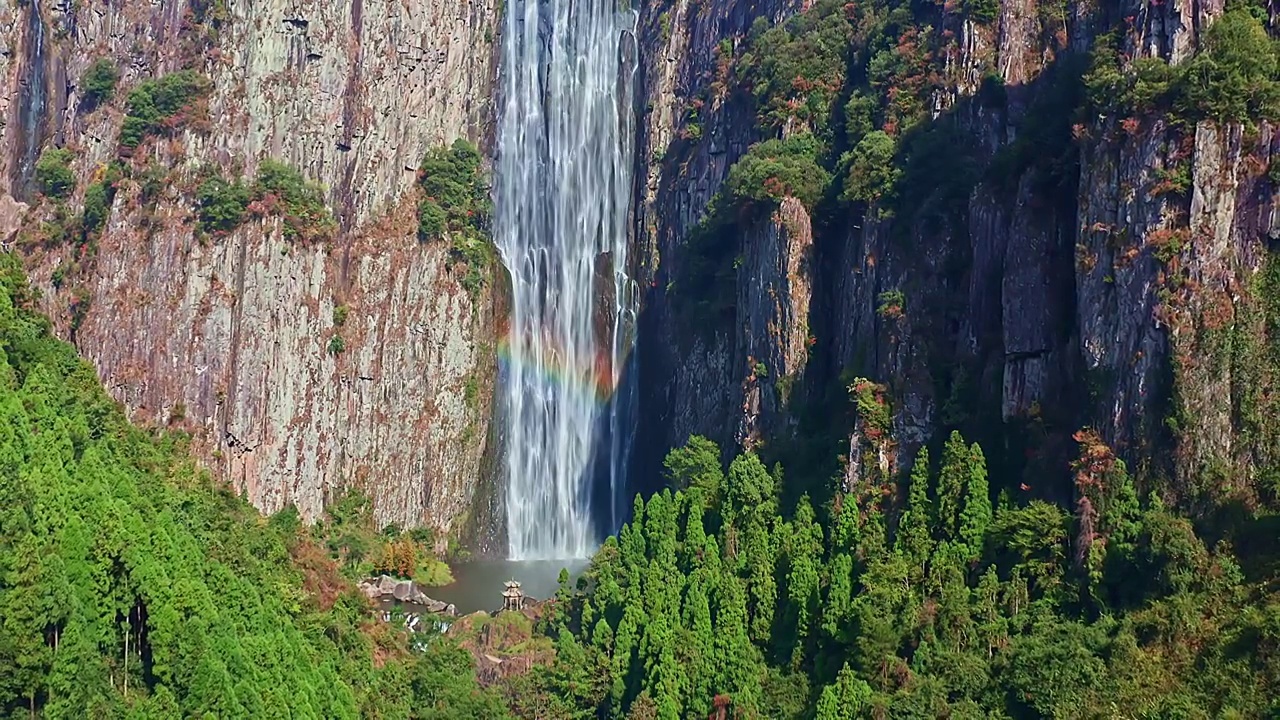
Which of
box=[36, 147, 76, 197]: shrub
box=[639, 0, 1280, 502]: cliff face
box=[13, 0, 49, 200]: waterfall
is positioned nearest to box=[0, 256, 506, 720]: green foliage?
box=[639, 0, 1280, 502]: cliff face

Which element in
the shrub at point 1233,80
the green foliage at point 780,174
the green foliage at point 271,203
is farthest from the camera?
the green foliage at point 271,203

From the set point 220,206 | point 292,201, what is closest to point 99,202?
point 220,206

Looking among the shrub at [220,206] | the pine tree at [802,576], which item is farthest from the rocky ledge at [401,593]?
the pine tree at [802,576]

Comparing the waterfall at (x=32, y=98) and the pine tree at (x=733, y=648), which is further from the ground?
the waterfall at (x=32, y=98)

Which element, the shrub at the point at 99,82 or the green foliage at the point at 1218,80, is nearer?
the green foliage at the point at 1218,80

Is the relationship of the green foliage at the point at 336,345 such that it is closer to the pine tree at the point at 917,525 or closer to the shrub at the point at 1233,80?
the pine tree at the point at 917,525

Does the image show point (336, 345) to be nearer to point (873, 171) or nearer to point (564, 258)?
point (564, 258)
